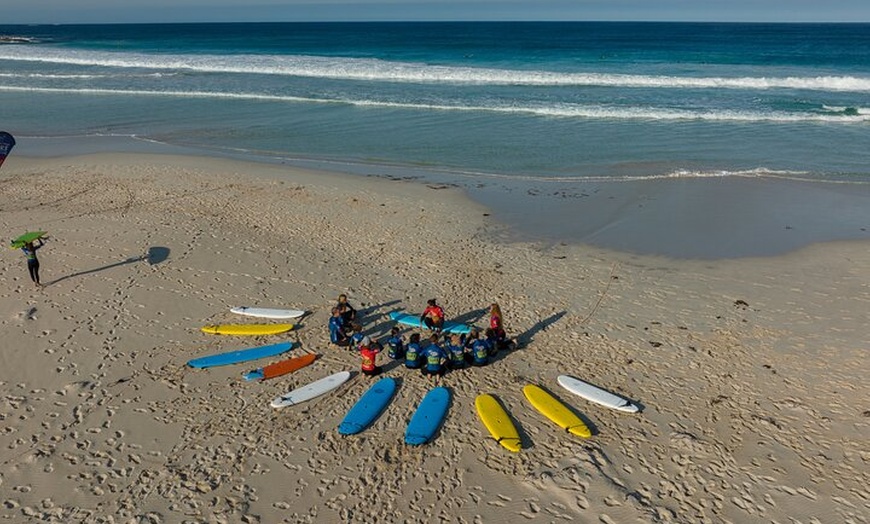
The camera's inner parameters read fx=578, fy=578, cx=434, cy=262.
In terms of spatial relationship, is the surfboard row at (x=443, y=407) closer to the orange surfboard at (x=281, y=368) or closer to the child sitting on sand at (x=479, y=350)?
the orange surfboard at (x=281, y=368)

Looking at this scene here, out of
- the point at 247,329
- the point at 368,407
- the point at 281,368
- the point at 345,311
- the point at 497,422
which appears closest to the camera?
the point at 497,422

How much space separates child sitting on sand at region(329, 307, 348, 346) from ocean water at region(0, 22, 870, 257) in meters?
6.88

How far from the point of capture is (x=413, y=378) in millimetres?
9945

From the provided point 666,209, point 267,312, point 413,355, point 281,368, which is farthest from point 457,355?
point 666,209

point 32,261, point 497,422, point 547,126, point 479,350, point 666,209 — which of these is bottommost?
point 497,422

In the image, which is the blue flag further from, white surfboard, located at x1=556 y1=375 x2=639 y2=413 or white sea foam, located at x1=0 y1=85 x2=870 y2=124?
white sea foam, located at x1=0 y1=85 x2=870 y2=124

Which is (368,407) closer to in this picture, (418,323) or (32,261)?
(418,323)

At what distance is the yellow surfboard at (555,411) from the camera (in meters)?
8.55

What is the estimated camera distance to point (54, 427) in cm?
852

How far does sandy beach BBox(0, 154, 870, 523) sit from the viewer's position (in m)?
7.52

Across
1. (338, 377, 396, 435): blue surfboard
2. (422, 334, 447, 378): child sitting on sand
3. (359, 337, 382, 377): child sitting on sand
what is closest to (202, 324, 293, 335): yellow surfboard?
(359, 337, 382, 377): child sitting on sand

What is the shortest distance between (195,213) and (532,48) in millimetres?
53622

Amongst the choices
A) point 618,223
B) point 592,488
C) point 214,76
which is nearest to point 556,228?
point 618,223

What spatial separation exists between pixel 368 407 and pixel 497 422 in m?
2.02
